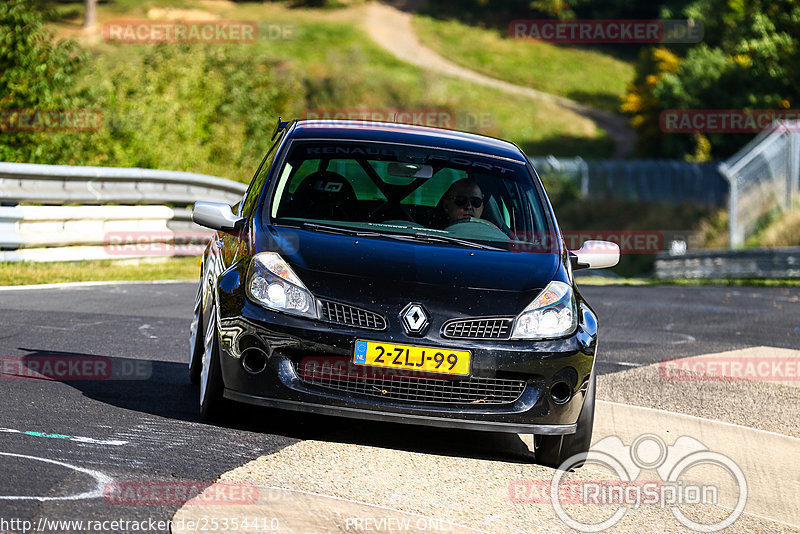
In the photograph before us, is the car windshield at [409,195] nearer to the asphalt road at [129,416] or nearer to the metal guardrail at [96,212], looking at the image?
the asphalt road at [129,416]

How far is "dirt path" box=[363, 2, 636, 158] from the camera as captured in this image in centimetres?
7916

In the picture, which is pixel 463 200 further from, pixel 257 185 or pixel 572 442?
pixel 572 442

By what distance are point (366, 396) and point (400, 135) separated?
212 centimetres

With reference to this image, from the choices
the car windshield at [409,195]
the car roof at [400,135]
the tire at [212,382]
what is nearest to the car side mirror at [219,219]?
the car windshield at [409,195]

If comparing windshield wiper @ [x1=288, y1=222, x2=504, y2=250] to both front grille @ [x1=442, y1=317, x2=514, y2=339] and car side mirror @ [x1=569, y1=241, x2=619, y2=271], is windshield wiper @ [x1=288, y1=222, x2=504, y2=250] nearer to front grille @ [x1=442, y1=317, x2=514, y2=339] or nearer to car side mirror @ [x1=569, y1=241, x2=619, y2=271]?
car side mirror @ [x1=569, y1=241, x2=619, y2=271]

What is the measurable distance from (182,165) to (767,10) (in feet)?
88.0

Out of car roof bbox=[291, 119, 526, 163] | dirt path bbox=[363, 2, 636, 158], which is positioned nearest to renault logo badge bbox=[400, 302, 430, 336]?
car roof bbox=[291, 119, 526, 163]

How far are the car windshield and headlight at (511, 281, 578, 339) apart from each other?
0.57m

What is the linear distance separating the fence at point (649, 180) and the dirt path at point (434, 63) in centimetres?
2376

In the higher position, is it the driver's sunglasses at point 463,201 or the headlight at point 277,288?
the driver's sunglasses at point 463,201

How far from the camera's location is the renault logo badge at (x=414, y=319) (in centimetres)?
580

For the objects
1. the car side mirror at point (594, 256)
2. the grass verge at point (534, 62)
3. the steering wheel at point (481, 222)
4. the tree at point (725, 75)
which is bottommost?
the car side mirror at point (594, 256)

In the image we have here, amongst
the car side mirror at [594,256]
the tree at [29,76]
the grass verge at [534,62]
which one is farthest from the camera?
the grass verge at [534,62]

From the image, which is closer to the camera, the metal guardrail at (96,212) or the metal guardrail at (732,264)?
the metal guardrail at (96,212)
